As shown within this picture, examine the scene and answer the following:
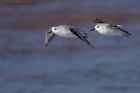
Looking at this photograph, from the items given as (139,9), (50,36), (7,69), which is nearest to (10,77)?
(7,69)

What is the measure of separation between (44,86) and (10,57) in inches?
27.1

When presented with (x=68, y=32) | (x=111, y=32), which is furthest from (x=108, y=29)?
(x=68, y=32)

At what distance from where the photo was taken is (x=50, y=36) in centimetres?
215

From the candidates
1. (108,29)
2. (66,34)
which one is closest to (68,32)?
(66,34)

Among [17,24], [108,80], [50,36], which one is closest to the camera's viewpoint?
[50,36]

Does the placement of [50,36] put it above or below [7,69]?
above

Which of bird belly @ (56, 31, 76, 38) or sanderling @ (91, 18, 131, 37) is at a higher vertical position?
bird belly @ (56, 31, 76, 38)

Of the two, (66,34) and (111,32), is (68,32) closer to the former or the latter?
(66,34)

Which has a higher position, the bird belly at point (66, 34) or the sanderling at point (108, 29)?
the bird belly at point (66, 34)

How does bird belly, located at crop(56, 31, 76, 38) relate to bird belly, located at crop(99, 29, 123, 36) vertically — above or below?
above

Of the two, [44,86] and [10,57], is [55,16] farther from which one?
[44,86]

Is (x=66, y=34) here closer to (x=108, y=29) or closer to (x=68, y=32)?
(x=68, y=32)

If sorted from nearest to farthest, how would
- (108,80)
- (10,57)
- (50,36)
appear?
(50,36) < (108,80) < (10,57)

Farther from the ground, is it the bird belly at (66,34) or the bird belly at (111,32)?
the bird belly at (66,34)
